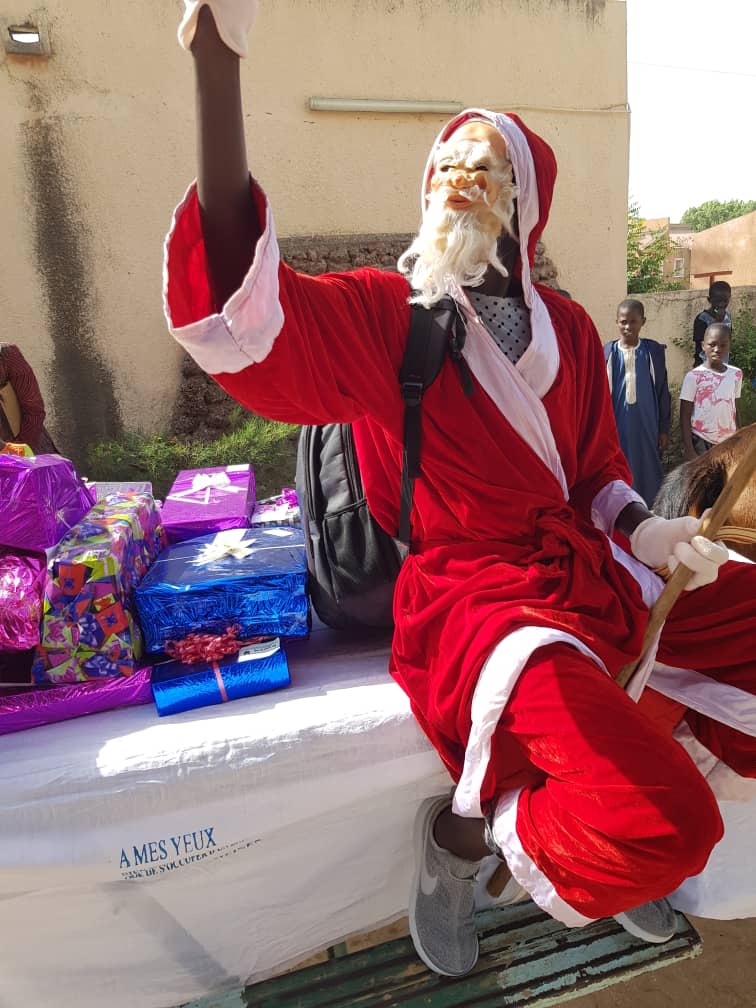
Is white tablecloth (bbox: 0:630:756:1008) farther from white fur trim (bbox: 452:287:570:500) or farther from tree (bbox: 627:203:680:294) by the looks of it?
tree (bbox: 627:203:680:294)

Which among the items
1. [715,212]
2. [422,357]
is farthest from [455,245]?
[715,212]

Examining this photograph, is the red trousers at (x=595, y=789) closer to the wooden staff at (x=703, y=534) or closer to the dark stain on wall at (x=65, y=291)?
the wooden staff at (x=703, y=534)

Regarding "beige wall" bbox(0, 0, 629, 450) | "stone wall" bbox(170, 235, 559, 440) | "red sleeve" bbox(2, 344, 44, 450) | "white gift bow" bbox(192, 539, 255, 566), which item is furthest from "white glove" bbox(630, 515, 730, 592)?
"beige wall" bbox(0, 0, 629, 450)

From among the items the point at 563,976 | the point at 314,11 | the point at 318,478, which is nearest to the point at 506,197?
the point at 318,478

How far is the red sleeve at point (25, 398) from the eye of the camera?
3461 mm

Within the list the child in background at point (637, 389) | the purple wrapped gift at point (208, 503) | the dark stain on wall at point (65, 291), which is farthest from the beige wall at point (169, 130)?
the purple wrapped gift at point (208, 503)

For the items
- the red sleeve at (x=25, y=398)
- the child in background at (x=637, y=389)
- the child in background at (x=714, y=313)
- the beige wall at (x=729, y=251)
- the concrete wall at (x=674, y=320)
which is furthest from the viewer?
the beige wall at (x=729, y=251)

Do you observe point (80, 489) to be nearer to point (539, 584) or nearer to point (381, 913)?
point (539, 584)

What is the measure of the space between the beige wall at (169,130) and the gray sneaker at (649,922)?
598 centimetres

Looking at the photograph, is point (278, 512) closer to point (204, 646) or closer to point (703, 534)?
point (204, 646)

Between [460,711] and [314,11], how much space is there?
717 cm

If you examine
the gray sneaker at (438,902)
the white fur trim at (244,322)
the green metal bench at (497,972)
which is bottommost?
the green metal bench at (497,972)

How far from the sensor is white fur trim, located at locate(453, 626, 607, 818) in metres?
1.49

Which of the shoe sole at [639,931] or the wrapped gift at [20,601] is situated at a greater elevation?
the wrapped gift at [20,601]
